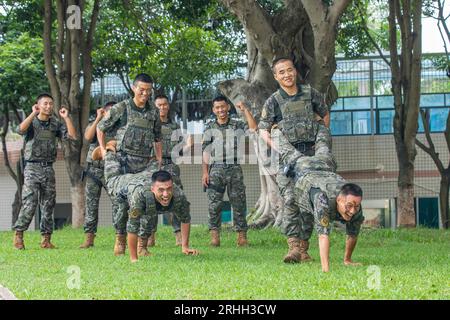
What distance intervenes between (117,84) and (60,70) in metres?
8.18

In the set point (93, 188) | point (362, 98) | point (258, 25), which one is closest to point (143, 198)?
point (93, 188)

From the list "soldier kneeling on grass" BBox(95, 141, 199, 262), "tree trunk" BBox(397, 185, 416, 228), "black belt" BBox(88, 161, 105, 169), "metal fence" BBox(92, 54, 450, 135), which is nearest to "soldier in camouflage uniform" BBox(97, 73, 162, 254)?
"soldier kneeling on grass" BBox(95, 141, 199, 262)

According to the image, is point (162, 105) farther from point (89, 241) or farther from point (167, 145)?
point (89, 241)

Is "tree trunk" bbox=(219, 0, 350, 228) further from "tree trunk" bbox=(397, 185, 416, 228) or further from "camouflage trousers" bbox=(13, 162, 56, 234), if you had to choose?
"camouflage trousers" bbox=(13, 162, 56, 234)

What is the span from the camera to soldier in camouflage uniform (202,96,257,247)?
1305 centimetres

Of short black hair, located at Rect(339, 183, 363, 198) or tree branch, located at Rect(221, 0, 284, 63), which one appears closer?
short black hair, located at Rect(339, 183, 363, 198)

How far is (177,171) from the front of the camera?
13492 mm

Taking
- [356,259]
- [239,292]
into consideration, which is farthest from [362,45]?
[239,292]

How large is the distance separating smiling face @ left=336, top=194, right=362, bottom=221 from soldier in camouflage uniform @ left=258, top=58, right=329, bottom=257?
117 cm

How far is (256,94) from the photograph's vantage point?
1577cm

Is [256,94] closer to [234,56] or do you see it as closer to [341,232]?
[341,232]

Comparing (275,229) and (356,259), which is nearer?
(356,259)

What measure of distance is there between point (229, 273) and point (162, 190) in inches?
63.9

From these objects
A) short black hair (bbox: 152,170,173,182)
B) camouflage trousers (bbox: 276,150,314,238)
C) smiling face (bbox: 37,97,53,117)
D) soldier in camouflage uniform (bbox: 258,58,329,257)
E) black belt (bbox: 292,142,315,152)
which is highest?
smiling face (bbox: 37,97,53,117)
